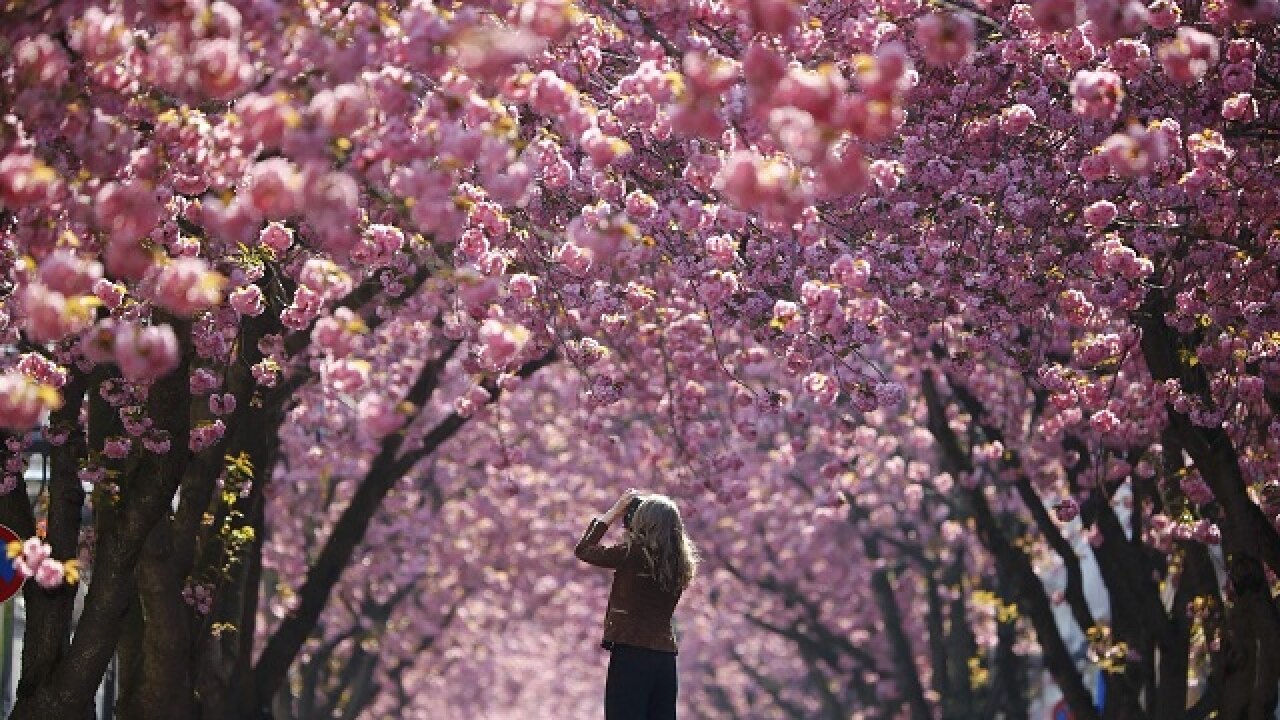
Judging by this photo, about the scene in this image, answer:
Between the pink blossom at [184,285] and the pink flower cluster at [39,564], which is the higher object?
the pink flower cluster at [39,564]

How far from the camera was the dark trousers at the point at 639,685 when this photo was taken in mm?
12102

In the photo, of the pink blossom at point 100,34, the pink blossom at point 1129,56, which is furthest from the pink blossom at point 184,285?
the pink blossom at point 1129,56

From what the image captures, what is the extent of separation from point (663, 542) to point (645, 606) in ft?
1.21

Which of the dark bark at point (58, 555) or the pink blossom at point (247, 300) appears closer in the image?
the pink blossom at point (247, 300)

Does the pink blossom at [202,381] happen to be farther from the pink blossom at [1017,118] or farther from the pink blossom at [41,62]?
the pink blossom at [41,62]

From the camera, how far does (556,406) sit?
3184cm

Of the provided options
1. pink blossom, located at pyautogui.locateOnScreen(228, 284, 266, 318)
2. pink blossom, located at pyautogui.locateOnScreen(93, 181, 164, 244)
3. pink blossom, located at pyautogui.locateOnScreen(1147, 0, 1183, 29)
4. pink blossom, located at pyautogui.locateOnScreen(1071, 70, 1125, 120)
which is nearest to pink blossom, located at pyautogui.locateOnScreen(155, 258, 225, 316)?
pink blossom, located at pyautogui.locateOnScreen(93, 181, 164, 244)

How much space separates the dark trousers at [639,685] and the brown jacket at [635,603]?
6 cm

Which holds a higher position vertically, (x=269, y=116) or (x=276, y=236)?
(x=276, y=236)

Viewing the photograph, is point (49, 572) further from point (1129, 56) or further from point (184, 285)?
point (1129, 56)

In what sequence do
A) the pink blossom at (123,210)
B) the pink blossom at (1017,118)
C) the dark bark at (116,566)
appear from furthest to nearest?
the dark bark at (116,566)
the pink blossom at (1017,118)
the pink blossom at (123,210)

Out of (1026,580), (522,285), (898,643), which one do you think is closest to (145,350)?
(522,285)

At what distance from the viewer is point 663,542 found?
12.1 metres

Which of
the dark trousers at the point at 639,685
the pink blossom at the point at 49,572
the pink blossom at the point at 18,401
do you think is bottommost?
the pink blossom at the point at 18,401
